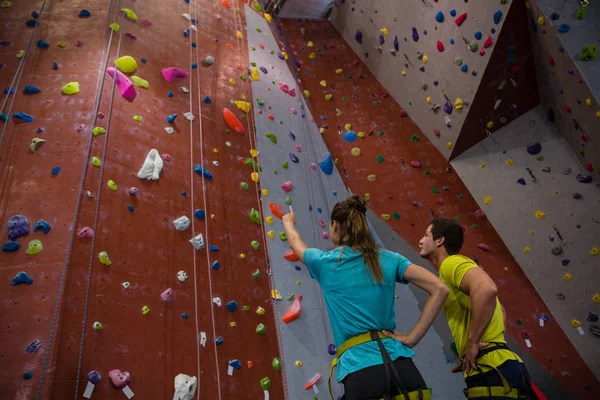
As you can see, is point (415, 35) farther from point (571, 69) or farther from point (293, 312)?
point (293, 312)

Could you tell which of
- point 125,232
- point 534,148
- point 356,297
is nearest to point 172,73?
point 125,232

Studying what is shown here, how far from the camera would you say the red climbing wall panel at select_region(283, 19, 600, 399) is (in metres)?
3.38

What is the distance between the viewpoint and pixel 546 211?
3.58 metres

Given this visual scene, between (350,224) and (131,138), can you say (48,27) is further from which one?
(350,224)

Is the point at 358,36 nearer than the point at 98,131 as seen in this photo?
No

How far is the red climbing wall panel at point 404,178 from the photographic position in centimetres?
338

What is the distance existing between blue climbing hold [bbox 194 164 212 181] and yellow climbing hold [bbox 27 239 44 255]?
112cm

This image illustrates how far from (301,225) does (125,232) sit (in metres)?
1.38

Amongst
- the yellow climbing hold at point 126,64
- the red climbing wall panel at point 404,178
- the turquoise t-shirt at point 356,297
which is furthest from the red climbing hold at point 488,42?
the turquoise t-shirt at point 356,297

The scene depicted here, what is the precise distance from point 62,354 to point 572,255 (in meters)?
3.32

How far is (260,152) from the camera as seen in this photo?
3711 mm

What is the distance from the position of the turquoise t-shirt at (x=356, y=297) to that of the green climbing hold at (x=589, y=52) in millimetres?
2456

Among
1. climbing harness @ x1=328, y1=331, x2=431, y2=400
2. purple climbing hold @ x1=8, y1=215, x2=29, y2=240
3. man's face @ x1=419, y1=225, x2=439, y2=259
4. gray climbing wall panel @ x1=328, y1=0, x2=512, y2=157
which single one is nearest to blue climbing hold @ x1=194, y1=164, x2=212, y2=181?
purple climbing hold @ x1=8, y1=215, x2=29, y2=240

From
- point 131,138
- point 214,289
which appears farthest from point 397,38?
point 214,289
